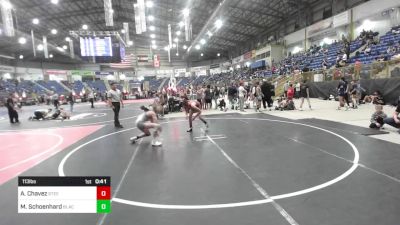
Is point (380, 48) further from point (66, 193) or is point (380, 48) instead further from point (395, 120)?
point (66, 193)

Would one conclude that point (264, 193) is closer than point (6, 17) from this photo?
Yes

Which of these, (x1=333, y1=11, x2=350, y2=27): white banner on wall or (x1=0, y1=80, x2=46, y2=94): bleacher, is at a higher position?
(x1=333, y1=11, x2=350, y2=27): white banner on wall

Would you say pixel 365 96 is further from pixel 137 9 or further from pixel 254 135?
pixel 137 9

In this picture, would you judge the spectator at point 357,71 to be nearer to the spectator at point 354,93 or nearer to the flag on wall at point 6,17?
the spectator at point 354,93

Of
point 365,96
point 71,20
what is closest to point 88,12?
point 71,20

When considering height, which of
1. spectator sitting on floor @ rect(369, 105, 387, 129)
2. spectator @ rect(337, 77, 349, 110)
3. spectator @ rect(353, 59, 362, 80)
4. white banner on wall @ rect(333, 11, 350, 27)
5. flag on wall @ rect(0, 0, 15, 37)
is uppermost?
white banner on wall @ rect(333, 11, 350, 27)

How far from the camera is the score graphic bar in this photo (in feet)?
7.18

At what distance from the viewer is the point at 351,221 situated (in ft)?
11.0

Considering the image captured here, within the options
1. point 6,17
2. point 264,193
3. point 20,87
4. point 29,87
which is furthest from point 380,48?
point 29,87

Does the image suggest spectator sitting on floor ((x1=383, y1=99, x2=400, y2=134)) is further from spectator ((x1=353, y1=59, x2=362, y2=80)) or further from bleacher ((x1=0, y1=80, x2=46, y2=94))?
bleacher ((x1=0, y1=80, x2=46, y2=94))

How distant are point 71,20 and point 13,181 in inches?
1547

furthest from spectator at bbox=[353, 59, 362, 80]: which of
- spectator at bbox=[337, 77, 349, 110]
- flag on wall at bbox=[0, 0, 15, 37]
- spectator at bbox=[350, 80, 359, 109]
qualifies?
flag on wall at bbox=[0, 0, 15, 37]

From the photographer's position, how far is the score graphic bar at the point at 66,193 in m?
2.19

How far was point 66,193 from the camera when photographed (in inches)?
86.4
